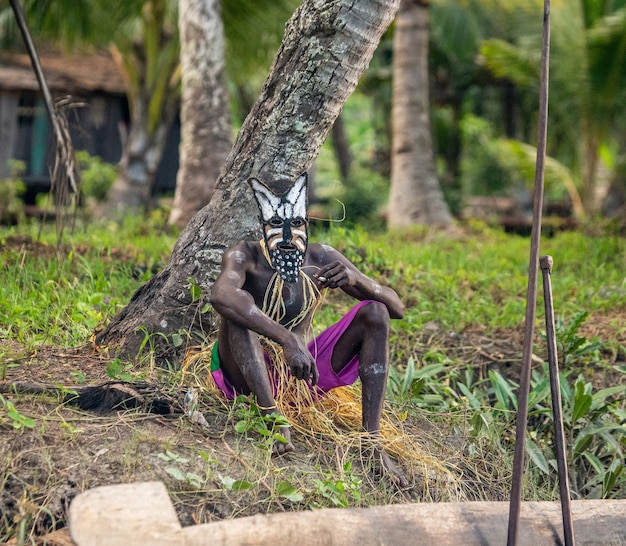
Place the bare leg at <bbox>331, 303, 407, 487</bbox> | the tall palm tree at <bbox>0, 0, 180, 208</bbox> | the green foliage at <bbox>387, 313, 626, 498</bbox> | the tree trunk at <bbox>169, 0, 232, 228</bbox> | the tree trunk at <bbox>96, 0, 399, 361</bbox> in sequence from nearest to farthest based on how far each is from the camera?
the bare leg at <bbox>331, 303, 407, 487</bbox>
the tree trunk at <bbox>96, 0, 399, 361</bbox>
the green foliage at <bbox>387, 313, 626, 498</bbox>
the tree trunk at <bbox>169, 0, 232, 228</bbox>
the tall palm tree at <bbox>0, 0, 180, 208</bbox>

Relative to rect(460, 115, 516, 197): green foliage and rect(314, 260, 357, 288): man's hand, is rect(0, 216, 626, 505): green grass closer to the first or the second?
rect(314, 260, 357, 288): man's hand

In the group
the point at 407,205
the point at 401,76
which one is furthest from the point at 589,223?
the point at 401,76

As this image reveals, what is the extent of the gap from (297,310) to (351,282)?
0.31 m

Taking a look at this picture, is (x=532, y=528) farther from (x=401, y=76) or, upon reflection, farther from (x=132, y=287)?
(x=401, y=76)

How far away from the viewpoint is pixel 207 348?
455 cm

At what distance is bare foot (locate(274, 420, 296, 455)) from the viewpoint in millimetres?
3734

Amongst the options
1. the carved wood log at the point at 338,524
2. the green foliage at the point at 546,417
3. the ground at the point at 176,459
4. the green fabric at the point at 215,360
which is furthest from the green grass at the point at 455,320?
the green fabric at the point at 215,360

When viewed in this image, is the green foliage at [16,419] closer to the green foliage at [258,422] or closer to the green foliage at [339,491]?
the green foliage at [258,422]

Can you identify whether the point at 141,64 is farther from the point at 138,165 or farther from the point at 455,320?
the point at 455,320

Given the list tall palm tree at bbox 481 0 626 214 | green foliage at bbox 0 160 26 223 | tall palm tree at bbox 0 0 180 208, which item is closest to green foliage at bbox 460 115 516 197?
tall palm tree at bbox 481 0 626 214

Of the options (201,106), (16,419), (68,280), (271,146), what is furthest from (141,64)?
(16,419)

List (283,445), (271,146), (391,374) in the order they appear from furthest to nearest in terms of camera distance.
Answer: (391,374)
(271,146)
(283,445)

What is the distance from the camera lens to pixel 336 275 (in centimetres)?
388

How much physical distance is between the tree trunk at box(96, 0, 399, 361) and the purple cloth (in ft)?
1.99
